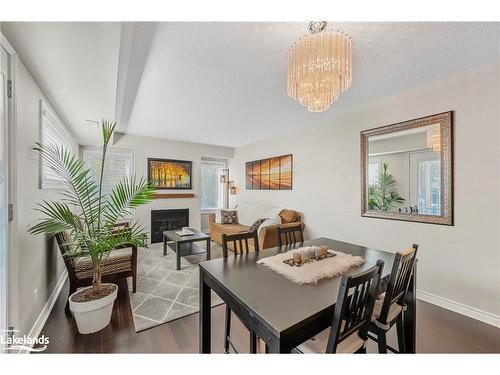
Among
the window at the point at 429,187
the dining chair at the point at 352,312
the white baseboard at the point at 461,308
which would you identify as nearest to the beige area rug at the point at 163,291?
the dining chair at the point at 352,312

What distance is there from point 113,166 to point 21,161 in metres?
3.25

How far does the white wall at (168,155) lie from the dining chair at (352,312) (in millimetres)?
4220

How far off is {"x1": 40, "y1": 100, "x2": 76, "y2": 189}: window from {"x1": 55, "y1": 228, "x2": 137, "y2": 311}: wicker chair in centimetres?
62

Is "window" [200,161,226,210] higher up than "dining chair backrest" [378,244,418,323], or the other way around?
"window" [200,161,226,210]

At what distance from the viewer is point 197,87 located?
7.80ft

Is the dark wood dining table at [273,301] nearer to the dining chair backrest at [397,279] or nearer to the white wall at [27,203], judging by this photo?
the dining chair backrest at [397,279]

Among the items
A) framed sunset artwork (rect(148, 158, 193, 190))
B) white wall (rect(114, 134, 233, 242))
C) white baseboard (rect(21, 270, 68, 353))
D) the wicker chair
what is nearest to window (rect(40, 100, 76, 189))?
the wicker chair

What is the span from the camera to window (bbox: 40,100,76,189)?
2.01m

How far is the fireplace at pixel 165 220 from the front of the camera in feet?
15.4

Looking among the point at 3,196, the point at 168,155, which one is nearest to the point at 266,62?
the point at 3,196

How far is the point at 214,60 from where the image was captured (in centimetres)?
185

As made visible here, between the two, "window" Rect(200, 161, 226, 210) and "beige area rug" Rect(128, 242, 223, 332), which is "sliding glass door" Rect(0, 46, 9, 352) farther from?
"window" Rect(200, 161, 226, 210)
